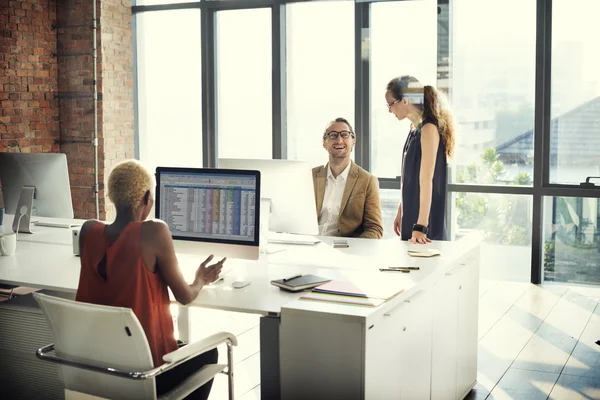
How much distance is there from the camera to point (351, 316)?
2463 mm

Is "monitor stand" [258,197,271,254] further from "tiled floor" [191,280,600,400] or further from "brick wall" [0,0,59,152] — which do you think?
"brick wall" [0,0,59,152]

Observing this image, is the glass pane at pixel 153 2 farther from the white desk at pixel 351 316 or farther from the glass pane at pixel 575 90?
the white desk at pixel 351 316

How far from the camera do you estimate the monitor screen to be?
10.3 ft

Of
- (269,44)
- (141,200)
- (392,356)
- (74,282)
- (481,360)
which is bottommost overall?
(481,360)

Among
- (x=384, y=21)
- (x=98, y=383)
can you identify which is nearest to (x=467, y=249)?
(x=98, y=383)

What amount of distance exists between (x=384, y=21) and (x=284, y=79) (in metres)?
1.08

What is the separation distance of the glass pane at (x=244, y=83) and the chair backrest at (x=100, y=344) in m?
4.74

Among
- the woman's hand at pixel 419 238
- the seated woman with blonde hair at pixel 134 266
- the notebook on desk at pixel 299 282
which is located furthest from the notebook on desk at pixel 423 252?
the seated woman with blonde hair at pixel 134 266

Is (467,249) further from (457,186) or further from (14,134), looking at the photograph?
(14,134)

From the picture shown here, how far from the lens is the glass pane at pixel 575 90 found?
5.92 m

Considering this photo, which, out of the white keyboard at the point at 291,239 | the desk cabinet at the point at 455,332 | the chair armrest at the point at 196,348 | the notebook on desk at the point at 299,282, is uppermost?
the white keyboard at the point at 291,239

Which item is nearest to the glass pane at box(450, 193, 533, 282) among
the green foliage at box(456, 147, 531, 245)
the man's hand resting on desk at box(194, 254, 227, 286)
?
the green foliage at box(456, 147, 531, 245)

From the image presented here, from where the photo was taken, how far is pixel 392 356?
107 inches

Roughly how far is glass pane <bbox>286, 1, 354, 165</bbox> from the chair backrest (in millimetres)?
4543
